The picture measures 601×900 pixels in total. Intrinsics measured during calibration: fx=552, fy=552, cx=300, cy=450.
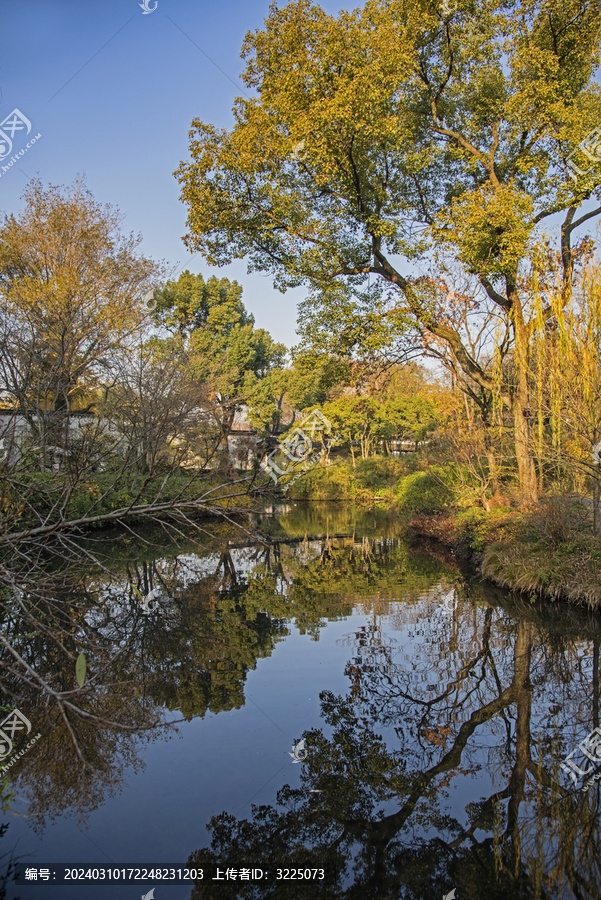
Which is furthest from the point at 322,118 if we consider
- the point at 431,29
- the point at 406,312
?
the point at 406,312

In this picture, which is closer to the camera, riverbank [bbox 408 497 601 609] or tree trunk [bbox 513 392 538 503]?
riverbank [bbox 408 497 601 609]

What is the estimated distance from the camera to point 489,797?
12.1 feet

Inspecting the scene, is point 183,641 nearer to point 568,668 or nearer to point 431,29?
point 568,668

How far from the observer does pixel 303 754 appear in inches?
171
